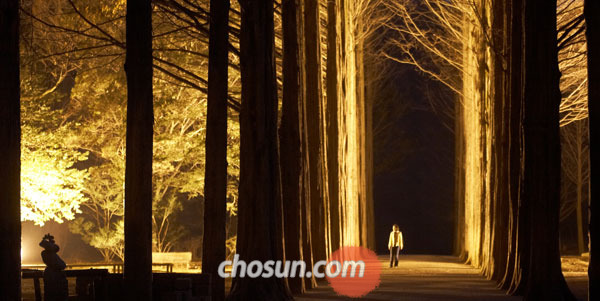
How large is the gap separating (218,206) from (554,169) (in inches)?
258

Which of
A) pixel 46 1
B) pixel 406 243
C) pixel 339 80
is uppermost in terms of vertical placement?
pixel 46 1

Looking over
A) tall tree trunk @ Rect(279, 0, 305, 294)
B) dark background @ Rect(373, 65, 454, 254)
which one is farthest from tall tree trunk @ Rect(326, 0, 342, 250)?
dark background @ Rect(373, 65, 454, 254)

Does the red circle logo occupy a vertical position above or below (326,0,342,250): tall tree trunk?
below

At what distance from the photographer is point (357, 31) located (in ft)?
153

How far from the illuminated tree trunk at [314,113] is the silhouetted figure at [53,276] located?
12.8 meters

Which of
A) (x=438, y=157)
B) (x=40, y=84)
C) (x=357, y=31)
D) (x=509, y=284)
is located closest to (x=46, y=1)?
(x=40, y=84)

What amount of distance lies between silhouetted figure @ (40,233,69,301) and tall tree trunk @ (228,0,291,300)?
4.50 meters

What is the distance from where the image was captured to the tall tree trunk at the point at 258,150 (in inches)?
728

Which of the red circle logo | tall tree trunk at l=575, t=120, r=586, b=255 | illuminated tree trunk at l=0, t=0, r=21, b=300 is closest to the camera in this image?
illuminated tree trunk at l=0, t=0, r=21, b=300

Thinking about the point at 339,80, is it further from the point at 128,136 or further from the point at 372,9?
the point at 128,136

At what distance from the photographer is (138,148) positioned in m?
13.6

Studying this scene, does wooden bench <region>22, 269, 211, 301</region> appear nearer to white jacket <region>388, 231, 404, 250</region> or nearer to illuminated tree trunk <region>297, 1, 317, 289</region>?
illuminated tree trunk <region>297, 1, 317, 289</region>

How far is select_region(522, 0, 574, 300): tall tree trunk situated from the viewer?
18750 mm

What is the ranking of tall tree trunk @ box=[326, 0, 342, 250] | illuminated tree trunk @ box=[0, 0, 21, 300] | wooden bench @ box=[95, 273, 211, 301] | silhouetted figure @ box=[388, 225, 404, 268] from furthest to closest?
silhouetted figure @ box=[388, 225, 404, 268] < tall tree trunk @ box=[326, 0, 342, 250] < wooden bench @ box=[95, 273, 211, 301] < illuminated tree trunk @ box=[0, 0, 21, 300]
